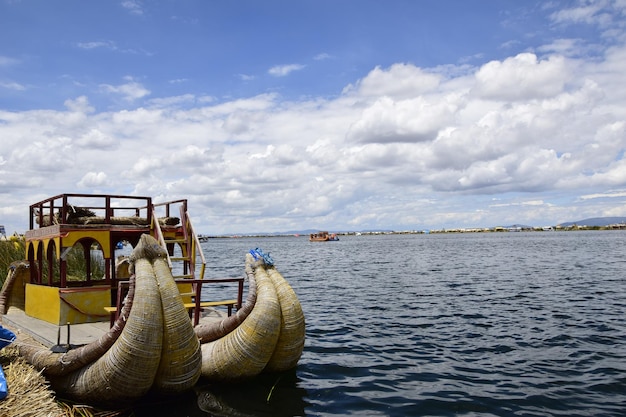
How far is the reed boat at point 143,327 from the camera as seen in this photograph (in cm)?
Result: 891

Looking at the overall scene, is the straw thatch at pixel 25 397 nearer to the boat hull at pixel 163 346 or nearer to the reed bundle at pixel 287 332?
the boat hull at pixel 163 346

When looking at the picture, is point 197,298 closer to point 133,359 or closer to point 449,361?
point 133,359

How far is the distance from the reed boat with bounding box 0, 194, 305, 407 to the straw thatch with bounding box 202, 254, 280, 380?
0.02 metres

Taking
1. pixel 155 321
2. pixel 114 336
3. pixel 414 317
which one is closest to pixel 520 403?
pixel 155 321

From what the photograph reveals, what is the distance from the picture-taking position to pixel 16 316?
1545cm

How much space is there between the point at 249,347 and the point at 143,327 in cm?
240

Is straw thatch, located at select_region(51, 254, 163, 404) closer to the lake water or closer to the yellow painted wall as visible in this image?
the lake water

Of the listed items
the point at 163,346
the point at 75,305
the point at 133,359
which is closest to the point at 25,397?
the point at 133,359

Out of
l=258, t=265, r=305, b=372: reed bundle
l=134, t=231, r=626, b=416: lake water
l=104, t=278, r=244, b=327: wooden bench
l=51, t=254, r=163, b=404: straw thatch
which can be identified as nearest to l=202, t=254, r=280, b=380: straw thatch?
l=258, t=265, r=305, b=372: reed bundle

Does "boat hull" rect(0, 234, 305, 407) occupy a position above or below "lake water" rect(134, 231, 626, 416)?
above

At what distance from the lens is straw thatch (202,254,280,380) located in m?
10.4

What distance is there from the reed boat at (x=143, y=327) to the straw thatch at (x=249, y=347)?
20 millimetres

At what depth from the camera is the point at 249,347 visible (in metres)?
10.4

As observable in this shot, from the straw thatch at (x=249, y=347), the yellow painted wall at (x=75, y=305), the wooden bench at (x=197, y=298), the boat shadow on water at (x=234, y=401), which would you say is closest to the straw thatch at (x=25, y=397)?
the boat shadow on water at (x=234, y=401)
